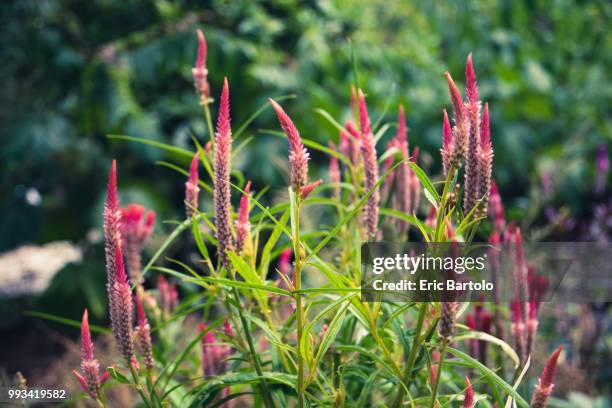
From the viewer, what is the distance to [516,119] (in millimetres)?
5020

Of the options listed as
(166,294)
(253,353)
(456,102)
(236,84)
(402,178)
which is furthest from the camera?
(236,84)

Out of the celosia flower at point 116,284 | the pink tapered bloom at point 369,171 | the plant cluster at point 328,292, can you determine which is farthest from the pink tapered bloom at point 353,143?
the celosia flower at point 116,284

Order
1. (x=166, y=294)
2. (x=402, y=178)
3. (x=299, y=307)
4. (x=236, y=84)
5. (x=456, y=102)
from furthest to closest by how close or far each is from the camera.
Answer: (x=236, y=84)
(x=166, y=294)
(x=402, y=178)
(x=299, y=307)
(x=456, y=102)

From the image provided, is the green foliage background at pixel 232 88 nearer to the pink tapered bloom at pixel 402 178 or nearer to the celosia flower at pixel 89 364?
the pink tapered bloom at pixel 402 178

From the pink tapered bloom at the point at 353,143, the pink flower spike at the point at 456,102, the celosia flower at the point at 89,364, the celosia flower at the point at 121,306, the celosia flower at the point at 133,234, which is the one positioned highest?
the pink tapered bloom at the point at 353,143

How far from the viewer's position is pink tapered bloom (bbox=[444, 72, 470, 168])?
79 centimetres

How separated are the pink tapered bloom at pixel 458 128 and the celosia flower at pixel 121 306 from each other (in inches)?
16.2

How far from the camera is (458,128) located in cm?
80

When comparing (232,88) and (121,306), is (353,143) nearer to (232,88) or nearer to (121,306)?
(121,306)

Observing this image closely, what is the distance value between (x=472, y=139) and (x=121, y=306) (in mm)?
457

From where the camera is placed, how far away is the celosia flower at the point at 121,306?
0.87 meters

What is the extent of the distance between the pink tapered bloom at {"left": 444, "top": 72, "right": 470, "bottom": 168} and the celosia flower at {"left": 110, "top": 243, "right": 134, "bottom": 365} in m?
0.41

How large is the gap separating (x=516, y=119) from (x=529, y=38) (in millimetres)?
944

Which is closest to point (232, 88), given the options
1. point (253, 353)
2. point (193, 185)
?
point (193, 185)
